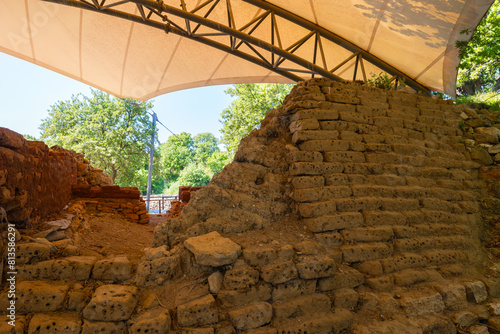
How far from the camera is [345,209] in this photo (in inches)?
94.9

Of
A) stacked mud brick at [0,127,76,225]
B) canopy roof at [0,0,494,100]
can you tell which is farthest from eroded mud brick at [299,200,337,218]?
canopy roof at [0,0,494,100]

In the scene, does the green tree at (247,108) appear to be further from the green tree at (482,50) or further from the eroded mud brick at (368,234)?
the eroded mud brick at (368,234)

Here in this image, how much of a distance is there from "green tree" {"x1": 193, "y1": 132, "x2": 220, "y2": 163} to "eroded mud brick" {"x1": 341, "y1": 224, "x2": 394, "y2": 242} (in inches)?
1128

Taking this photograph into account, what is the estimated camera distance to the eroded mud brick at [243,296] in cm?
174

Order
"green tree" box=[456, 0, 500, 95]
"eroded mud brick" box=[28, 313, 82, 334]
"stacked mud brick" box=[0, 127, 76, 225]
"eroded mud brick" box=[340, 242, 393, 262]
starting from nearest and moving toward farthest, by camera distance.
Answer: "eroded mud brick" box=[28, 313, 82, 334], "stacked mud brick" box=[0, 127, 76, 225], "eroded mud brick" box=[340, 242, 393, 262], "green tree" box=[456, 0, 500, 95]

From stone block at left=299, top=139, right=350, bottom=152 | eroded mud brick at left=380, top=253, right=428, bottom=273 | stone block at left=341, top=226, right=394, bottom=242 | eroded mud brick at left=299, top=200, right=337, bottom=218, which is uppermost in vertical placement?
stone block at left=299, top=139, right=350, bottom=152

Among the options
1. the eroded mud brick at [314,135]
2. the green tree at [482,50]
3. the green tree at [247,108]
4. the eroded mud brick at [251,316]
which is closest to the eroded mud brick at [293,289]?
the eroded mud brick at [251,316]

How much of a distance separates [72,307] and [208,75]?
7.18 m

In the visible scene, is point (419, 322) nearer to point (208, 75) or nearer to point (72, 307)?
point (72, 307)

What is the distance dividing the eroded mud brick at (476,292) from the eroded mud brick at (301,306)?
1.53m

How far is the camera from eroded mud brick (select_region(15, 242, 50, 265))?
1.77m

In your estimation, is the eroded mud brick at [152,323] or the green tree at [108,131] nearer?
the eroded mud brick at [152,323]

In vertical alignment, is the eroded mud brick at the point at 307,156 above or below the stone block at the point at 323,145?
below

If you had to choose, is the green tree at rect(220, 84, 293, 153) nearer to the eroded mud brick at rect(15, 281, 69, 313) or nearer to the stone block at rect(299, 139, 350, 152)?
the stone block at rect(299, 139, 350, 152)
